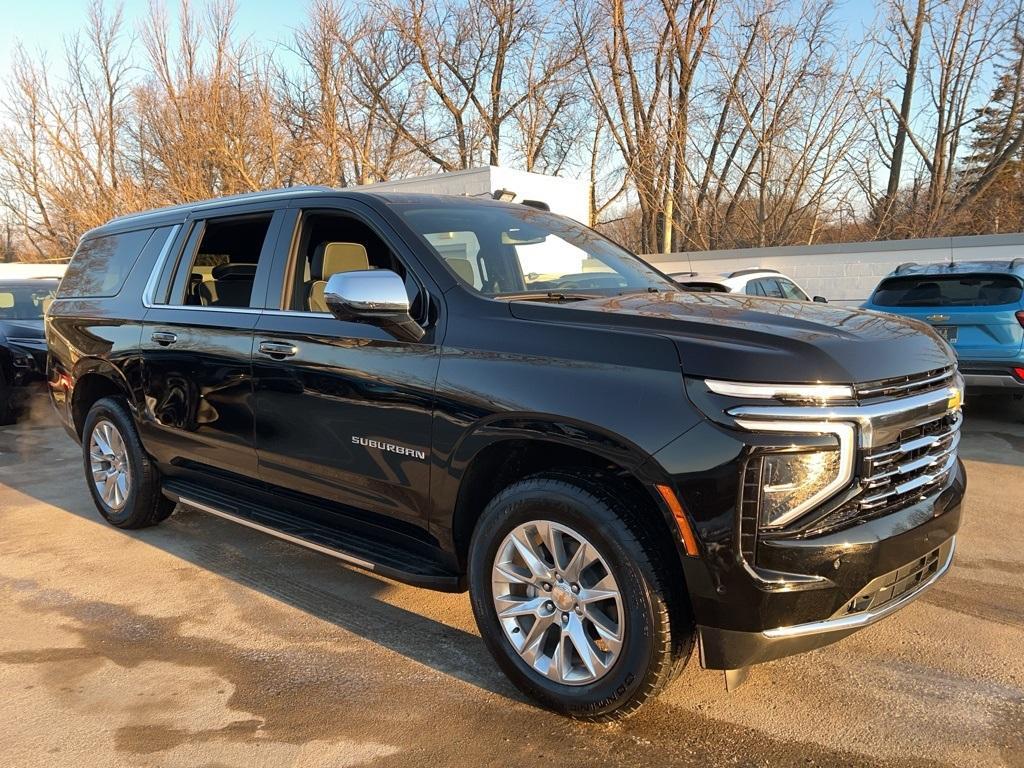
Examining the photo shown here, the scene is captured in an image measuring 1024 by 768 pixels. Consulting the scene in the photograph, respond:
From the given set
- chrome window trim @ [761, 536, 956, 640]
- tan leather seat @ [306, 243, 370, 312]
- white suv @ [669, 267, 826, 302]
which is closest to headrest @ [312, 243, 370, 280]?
tan leather seat @ [306, 243, 370, 312]

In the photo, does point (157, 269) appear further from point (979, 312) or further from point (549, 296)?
point (979, 312)

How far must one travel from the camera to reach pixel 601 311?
2725 mm

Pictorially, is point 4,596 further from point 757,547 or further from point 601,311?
point 757,547

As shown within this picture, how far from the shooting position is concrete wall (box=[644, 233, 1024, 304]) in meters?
13.1

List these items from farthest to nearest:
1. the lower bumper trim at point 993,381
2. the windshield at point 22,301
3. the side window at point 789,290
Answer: the side window at point 789,290, the windshield at point 22,301, the lower bumper trim at point 993,381

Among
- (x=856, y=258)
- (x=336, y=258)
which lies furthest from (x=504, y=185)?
(x=336, y=258)

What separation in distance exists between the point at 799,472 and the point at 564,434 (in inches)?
29.3

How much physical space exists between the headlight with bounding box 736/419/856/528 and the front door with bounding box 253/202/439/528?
129 centimetres

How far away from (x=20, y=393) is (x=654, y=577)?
28.0 ft

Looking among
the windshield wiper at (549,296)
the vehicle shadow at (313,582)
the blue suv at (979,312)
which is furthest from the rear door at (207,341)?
the blue suv at (979,312)

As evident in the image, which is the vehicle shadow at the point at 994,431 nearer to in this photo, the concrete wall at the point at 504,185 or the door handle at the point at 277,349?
the door handle at the point at 277,349

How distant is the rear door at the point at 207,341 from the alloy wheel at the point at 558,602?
168 centimetres

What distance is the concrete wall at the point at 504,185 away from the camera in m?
12.7

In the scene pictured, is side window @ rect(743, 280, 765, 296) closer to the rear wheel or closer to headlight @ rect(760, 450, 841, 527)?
headlight @ rect(760, 450, 841, 527)
